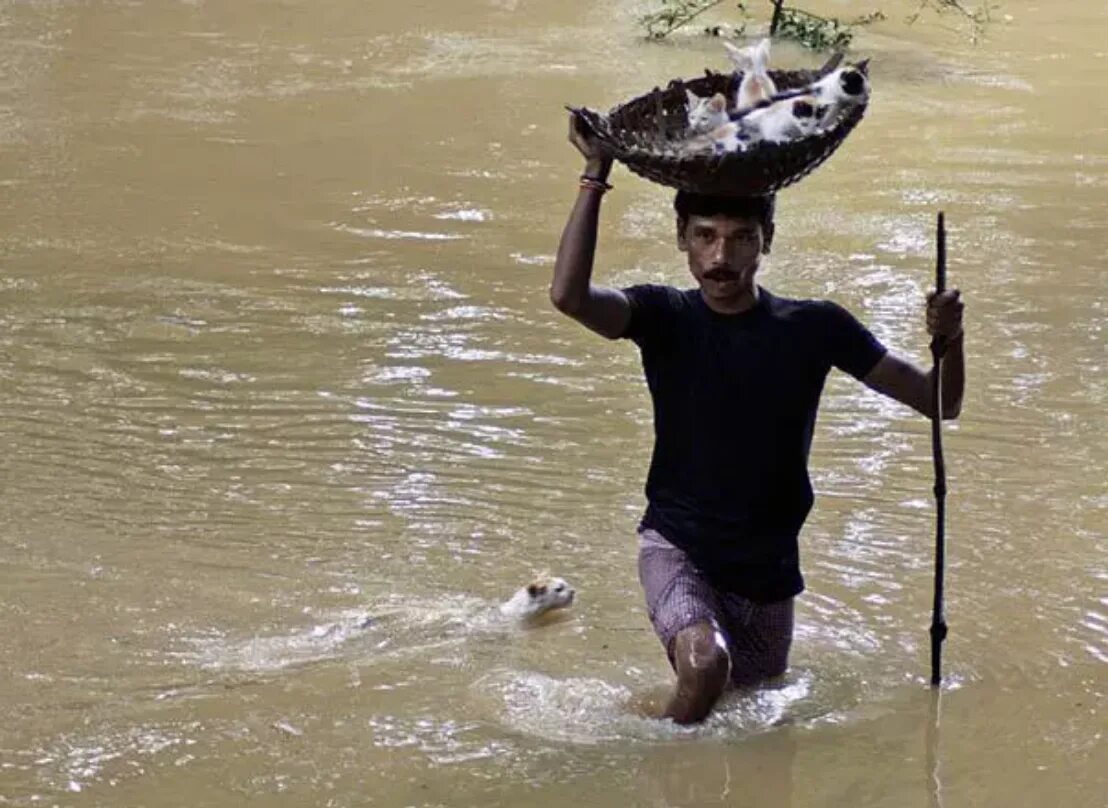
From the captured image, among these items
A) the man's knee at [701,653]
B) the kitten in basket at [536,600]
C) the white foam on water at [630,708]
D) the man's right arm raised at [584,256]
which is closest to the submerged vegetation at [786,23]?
the kitten in basket at [536,600]

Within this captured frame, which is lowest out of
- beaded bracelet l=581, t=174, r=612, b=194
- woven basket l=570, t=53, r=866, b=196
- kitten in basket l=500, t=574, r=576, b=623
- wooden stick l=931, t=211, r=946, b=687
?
kitten in basket l=500, t=574, r=576, b=623

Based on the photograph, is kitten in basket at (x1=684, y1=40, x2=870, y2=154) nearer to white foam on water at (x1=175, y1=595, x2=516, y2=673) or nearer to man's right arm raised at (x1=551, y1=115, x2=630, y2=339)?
man's right arm raised at (x1=551, y1=115, x2=630, y2=339)

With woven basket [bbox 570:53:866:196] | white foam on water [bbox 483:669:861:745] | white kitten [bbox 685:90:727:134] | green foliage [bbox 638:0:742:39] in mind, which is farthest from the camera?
green foliage [bbox 638:0:742:39]

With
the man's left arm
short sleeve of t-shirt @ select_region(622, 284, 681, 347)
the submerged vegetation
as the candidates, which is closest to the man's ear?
short sleeve of t-shirt @ select_region(622, 284, 681, 347)

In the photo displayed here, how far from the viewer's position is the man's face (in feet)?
12.0

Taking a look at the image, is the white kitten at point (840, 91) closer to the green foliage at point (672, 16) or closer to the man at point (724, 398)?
the man at point (724, 398)

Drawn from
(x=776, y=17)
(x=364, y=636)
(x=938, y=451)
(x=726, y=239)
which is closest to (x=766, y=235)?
(x=726, y=239)

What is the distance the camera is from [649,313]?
3725 millimetres

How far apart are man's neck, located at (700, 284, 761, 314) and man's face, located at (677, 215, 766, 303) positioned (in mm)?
14

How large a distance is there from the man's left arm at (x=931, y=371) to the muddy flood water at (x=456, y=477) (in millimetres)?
760

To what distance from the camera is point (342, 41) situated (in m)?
14.1

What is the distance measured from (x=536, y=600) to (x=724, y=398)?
1070 millimetres

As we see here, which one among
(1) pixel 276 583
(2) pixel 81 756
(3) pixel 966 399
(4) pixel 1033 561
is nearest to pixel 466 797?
(2) pixel 81 756

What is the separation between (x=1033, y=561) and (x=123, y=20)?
11357 millimetres
